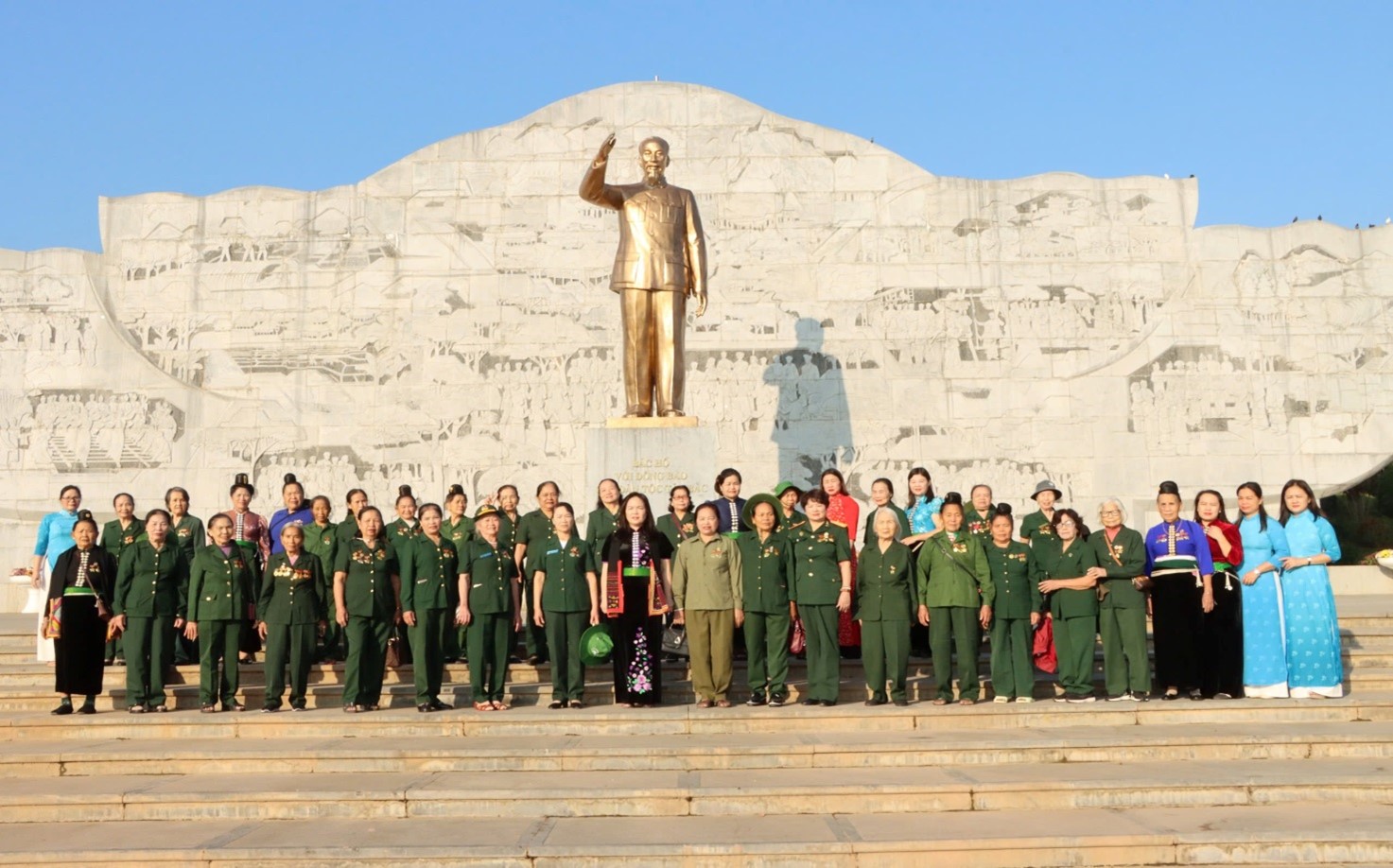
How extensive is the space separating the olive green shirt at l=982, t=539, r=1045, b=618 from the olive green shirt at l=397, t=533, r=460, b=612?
292 centimetres

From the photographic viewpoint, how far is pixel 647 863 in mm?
4359

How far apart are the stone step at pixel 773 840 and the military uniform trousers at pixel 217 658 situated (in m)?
2.04

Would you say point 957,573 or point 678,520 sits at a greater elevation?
point 678,520

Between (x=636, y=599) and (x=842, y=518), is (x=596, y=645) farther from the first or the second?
(x=842, y=518)

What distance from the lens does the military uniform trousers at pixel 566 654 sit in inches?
274

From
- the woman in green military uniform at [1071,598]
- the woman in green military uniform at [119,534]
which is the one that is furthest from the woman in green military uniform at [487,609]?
the woman in green military uniform at [1071,598]

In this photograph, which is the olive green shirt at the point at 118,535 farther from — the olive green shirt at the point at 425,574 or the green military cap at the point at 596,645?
the green military cap at the point at 596,645

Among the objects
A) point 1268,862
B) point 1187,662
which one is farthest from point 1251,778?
point 1187,662

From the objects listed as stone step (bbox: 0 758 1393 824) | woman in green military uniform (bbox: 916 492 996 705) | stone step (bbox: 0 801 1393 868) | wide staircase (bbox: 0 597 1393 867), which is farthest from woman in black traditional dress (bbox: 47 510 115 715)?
woman in green military uniform (bbox: 916 492 996 705)

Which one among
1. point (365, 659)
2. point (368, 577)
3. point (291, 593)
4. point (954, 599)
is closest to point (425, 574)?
point (368, 577)

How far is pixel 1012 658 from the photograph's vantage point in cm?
710

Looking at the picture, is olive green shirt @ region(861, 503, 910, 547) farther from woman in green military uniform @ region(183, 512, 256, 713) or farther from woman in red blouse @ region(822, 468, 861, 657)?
woman in green military uniform @ region(183, 512, 256, 713)

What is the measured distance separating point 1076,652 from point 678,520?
2419 millimetres

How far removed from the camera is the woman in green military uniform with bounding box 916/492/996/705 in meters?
6.95
